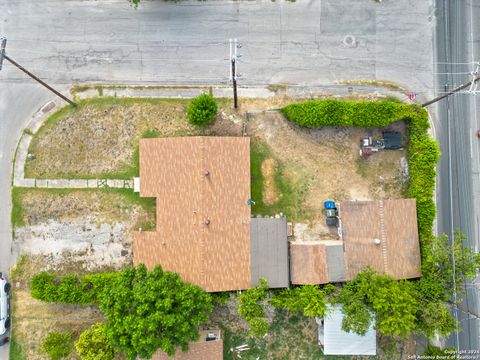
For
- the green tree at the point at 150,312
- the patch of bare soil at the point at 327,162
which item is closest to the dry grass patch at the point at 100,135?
Result: the patch of bare soil at the point at 327,162

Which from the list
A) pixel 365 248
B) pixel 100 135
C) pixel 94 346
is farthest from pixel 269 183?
pixel 94 346

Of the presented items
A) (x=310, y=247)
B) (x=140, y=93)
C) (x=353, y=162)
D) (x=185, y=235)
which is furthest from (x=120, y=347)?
(x=353, y=162)

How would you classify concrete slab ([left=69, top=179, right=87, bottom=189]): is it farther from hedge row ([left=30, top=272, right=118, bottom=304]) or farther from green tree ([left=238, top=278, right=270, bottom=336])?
green tree ([left=238, top=278, right=270, bottom=336])

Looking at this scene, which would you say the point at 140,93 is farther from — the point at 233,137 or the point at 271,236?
the point at 271,236

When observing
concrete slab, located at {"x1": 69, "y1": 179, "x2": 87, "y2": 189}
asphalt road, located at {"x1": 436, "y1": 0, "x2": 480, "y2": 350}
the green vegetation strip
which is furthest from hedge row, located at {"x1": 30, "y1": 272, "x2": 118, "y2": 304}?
asphalt road, located at {"x1": 436, "y1": 0, "x2": 480, "y2": 350}

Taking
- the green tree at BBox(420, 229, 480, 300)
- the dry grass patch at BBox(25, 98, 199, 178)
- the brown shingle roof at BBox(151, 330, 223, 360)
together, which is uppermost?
the dry grass patch at BBox(25, 98, 199, 178)

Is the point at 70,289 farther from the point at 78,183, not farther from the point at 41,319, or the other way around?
the point at 78,183
